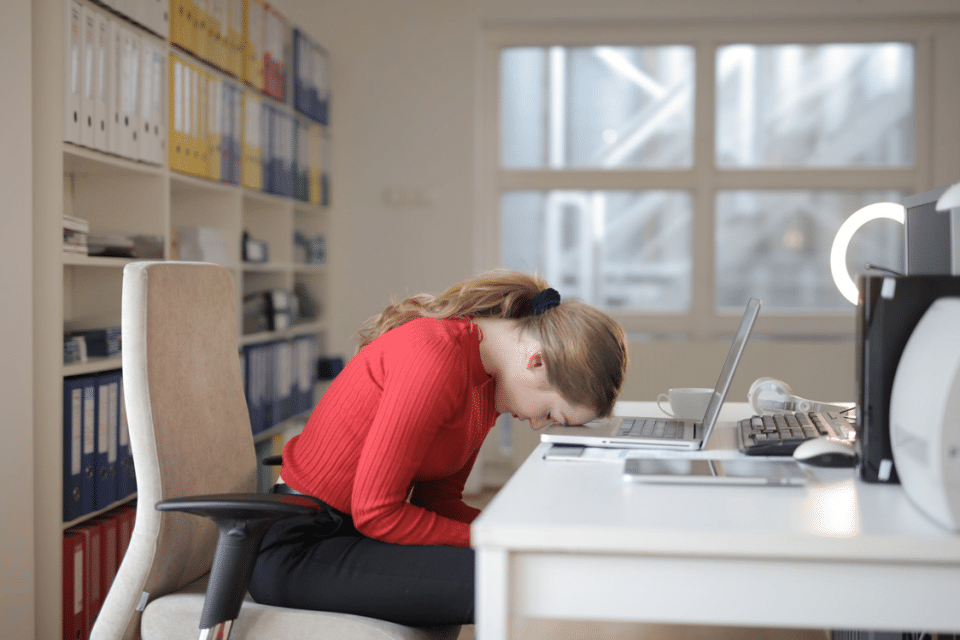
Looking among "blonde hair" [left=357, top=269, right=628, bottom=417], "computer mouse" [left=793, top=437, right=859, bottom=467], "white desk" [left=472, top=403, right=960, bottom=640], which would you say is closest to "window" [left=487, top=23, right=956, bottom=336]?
"blonde hair" [left=357, top=269, right=628, bottom=417]

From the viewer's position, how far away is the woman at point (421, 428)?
1.14 m

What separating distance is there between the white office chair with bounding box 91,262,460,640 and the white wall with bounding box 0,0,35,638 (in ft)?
2.76

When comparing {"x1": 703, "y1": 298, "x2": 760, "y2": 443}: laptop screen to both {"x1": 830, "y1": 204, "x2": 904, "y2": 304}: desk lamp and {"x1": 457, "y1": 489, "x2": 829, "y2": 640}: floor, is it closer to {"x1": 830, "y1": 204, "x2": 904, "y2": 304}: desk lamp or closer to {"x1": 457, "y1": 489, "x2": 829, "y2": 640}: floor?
{"x1": 830, "y1": 204, "x2": 904, "y2": 304}: desk lamp

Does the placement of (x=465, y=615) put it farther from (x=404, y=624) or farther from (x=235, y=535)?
(x=235, y=535)

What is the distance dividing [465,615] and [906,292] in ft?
2.29

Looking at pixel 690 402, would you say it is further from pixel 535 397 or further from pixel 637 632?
pixel 637 632

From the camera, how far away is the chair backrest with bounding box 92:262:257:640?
3.82ft

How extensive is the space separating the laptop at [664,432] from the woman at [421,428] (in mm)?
37

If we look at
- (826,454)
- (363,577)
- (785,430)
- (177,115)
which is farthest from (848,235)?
(177,115)

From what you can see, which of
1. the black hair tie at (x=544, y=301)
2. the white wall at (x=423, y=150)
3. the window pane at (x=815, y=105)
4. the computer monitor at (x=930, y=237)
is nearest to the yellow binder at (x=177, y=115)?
the white wall at (x=423, y=150)

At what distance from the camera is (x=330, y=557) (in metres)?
1.20

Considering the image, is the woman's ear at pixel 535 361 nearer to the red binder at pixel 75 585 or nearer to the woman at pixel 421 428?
the woman at pixel 421 428

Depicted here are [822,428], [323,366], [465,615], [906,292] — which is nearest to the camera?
[906,292]

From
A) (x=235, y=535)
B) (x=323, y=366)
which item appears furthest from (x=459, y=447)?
(x=323, y=366)
